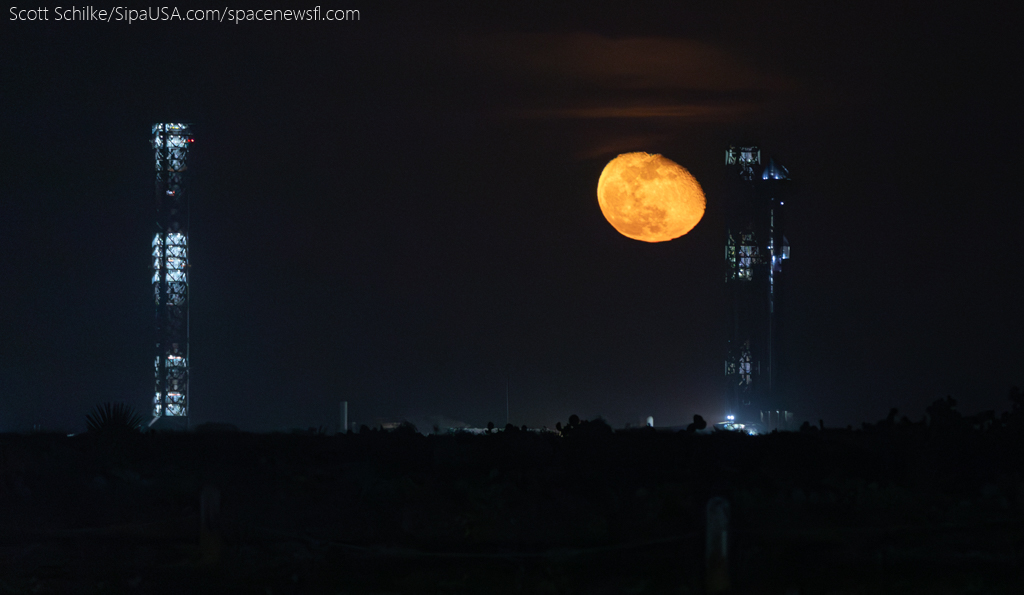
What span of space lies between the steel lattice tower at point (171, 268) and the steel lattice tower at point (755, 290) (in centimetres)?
4039

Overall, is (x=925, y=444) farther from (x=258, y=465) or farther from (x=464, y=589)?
(x=258, y=465)

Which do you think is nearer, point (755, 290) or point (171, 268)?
point (171, 268)

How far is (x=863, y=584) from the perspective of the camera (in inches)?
515

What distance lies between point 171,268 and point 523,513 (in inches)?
1814

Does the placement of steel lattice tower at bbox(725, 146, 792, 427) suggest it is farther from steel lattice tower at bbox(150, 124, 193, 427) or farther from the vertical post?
the vertical post

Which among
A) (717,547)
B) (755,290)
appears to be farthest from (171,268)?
(717,547)

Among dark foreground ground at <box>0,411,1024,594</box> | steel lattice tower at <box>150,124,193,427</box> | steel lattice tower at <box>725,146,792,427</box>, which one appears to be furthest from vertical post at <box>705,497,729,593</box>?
steel lattice tower at <box>725,146,792,427</box>

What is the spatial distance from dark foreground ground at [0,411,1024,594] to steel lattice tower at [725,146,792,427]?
61759 mm

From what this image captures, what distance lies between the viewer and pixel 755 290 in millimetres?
82812

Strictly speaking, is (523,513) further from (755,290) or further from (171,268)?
(755,290)

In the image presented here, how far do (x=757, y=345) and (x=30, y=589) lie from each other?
7374 centimetres

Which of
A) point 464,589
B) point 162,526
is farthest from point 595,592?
point 162,526

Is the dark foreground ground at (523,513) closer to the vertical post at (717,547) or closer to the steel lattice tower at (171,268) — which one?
the vertical post at (717,547)

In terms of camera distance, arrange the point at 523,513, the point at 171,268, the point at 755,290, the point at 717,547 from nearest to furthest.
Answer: the point at 717,547
the point at 523,513
the point at 171,268
the point at 755,290
